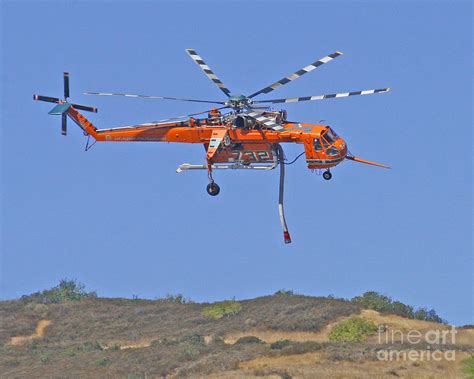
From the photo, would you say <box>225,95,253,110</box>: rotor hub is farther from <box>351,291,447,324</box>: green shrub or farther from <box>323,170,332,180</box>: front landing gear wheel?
<box>351,291,447,324</box>: green shrub

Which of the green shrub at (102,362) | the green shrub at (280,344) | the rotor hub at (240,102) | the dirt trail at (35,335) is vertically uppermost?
the rotor hub at (240,102)

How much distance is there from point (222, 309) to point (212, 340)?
968 centimetres

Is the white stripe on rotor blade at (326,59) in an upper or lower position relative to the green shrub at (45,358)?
upper

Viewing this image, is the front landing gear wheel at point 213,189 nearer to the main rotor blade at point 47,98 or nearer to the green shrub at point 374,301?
the main rotor blade at point 47,98

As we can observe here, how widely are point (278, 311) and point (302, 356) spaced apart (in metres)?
15.0

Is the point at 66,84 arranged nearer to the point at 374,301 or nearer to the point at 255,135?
the point at 255,135

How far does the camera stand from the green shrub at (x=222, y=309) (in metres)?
83.4

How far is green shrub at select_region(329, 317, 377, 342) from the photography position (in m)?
71.8

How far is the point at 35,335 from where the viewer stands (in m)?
86.9

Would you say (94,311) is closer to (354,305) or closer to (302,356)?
(354,305)

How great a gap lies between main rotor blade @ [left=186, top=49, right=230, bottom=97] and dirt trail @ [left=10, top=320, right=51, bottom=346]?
2891 centimetres

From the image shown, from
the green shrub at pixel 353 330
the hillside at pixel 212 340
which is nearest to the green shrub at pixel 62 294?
the hillside at pixel 212 340

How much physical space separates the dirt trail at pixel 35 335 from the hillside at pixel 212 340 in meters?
0.07

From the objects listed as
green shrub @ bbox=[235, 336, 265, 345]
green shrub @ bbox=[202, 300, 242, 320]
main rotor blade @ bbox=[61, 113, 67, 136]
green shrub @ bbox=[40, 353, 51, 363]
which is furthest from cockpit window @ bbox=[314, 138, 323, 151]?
green shrub @ bbox=[202, 300, 242, 320]
